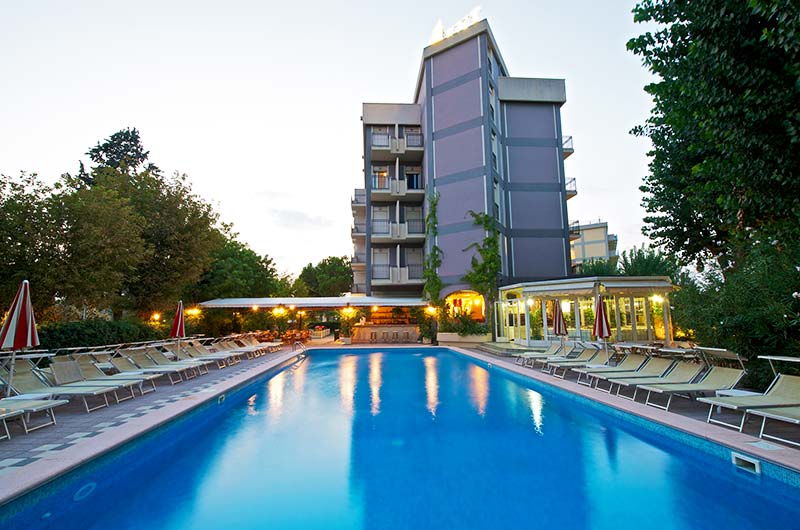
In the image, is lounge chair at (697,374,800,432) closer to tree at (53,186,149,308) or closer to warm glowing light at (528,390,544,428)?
warm glowing light at (528,390,544,428)

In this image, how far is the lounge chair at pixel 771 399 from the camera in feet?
15.4

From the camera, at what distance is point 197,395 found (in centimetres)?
812

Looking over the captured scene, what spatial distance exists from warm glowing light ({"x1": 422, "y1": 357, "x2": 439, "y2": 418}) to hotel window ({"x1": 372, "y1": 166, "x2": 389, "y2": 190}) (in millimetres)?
13188

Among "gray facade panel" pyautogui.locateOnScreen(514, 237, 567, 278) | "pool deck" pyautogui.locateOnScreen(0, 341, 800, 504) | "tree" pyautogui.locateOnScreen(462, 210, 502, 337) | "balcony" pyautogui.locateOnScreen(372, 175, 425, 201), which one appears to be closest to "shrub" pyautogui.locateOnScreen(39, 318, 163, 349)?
"pool deck" pyautogui.locateOnScreen(0, 341, 800, 504)

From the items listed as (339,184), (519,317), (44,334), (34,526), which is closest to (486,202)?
(519,317)

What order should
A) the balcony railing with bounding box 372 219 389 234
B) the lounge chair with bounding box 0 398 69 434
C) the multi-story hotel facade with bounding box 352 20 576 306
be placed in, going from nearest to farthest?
the lounge chair with bounding box 0 398 69 434 < the multi-story hotel facade with bounding box 352 20 576 306 < the balcony railing with bounding box 372 219 389 234

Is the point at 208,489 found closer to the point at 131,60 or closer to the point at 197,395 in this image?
the point at 197,395

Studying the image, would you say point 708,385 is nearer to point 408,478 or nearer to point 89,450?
point 408,478

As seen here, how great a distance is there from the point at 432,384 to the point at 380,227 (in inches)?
618

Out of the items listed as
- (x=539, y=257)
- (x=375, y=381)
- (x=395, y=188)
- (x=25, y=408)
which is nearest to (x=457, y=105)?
(x=395, y=188)

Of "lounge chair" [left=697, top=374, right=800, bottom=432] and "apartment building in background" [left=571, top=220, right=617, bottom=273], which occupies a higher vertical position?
"apartment building in background" [left=571, top=220, right=617, bottom=273]

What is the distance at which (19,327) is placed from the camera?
571cm

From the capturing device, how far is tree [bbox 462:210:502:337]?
20969mm

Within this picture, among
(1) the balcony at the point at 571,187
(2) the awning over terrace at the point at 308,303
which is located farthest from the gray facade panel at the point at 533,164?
(2) the awning over terrace at the point at 308,303
